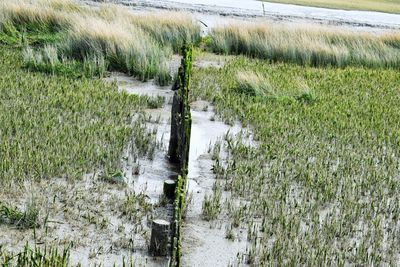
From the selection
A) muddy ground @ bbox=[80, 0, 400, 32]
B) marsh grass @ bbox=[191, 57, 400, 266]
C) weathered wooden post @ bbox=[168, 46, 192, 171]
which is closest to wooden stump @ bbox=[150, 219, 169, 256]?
marsh grass @ bbox=[191, 57, 400, 266]

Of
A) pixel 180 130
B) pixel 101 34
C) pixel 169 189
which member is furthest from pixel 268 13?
pixel 169 189

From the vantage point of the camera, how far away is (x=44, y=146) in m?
9.55

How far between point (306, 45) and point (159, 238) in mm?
13000

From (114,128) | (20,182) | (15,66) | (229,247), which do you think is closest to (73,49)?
(15,66)

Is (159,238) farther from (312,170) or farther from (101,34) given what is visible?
(101,34)

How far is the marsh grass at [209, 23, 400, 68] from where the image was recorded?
744 inches

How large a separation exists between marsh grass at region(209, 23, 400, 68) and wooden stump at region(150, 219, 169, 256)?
1208 cm

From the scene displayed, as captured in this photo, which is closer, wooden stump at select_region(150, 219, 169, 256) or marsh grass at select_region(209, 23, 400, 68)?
wooden stump at select_region(150, 219, 169, 256)

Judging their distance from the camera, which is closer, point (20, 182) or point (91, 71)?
point (20, 182)

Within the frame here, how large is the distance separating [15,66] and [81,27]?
9.91 ft

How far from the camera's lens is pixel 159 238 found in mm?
6969

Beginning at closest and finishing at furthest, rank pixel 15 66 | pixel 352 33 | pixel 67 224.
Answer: pixel 67 224, pixel 15 66, pixel 352 33

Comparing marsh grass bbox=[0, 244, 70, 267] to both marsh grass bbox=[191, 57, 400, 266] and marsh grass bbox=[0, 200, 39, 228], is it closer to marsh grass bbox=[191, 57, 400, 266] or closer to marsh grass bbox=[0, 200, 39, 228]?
marsh grass bbox=[0, 200, 39, 228]

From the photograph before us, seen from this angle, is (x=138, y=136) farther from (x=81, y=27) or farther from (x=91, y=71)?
(x=81, y=27)
